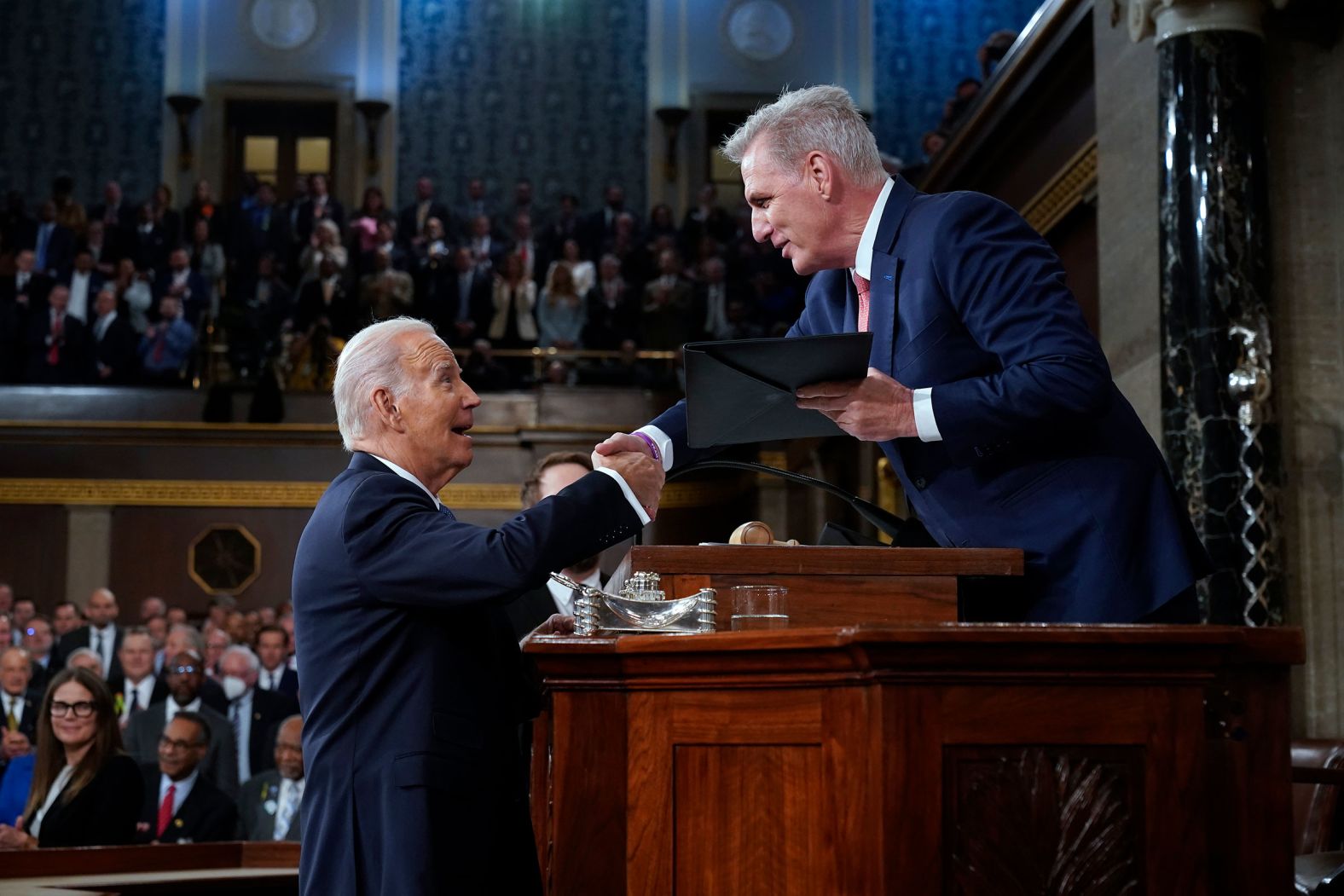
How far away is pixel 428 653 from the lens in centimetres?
217

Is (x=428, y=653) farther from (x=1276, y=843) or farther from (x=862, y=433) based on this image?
(x=1276, y=843)

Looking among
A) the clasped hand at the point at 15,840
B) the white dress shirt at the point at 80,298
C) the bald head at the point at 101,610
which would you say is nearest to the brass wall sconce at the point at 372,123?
the white dress shirt at the point at 80,298

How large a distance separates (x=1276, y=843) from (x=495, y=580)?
38.6 inches

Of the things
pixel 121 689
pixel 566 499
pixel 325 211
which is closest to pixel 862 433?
pixel 566 499

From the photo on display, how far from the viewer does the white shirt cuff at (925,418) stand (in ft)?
7.32

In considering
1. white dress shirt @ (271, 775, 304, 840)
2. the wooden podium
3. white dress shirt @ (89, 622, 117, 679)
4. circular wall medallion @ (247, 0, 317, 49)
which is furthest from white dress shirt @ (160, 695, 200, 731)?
circular wall medallion @ (247, 0, 317, 49)

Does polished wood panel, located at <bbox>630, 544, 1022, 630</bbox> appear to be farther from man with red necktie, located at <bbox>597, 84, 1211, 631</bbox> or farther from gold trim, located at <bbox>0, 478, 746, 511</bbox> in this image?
gold trim, located at <bbox>0, 478, 746, 511</bbox>

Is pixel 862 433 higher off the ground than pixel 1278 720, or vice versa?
pixel 862 433

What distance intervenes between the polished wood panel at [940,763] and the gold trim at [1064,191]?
5.41m

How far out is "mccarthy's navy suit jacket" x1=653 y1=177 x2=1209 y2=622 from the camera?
2211 mm

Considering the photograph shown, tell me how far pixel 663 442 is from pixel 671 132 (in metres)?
13.7

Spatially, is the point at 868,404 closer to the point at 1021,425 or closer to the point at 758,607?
the point at 1021,425

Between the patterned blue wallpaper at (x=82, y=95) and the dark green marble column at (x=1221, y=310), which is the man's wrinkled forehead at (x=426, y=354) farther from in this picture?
the patterned blue wallpaper at (x=82, y=95)

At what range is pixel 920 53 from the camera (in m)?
16.0
